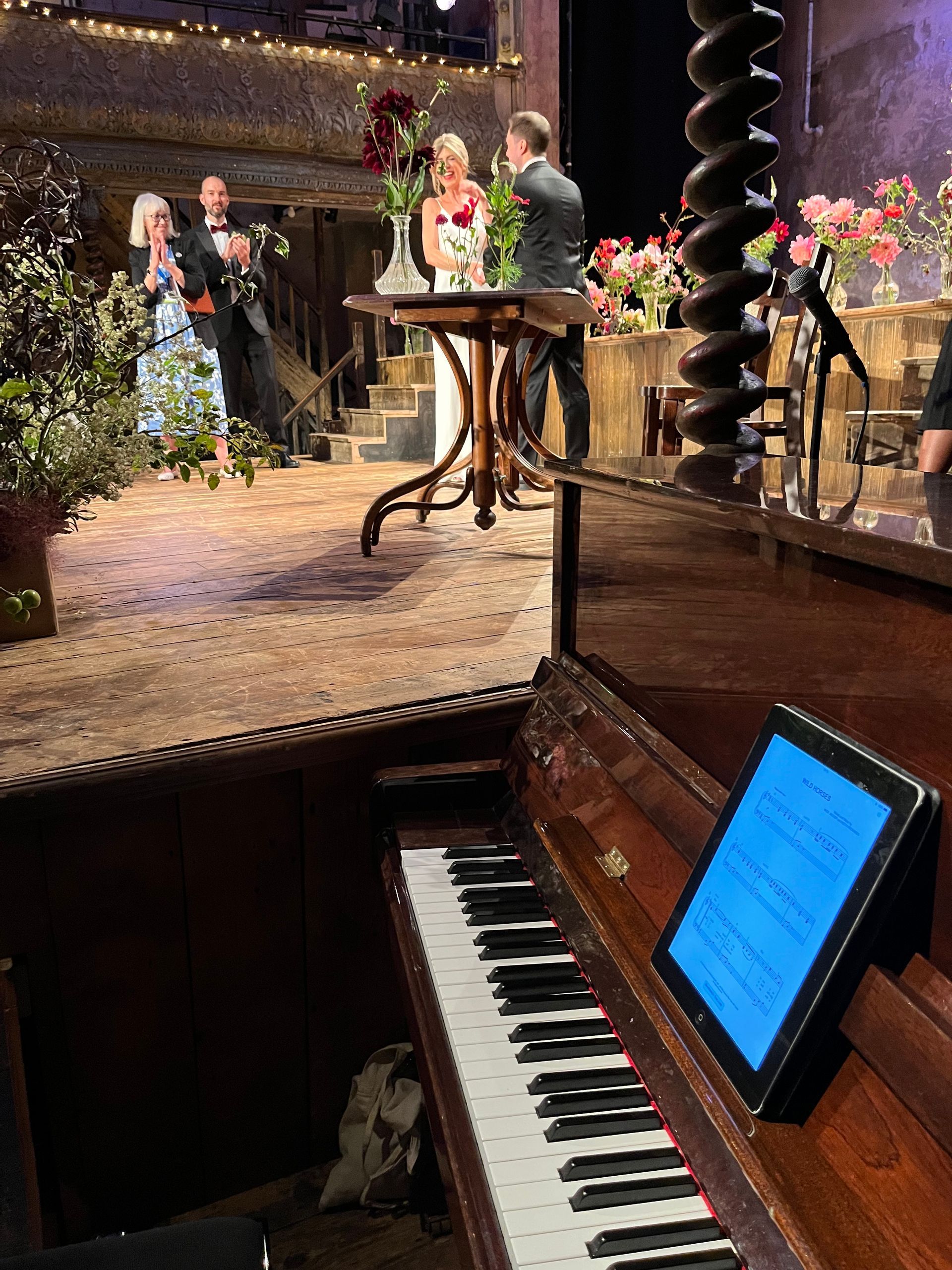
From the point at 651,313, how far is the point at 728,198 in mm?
4137

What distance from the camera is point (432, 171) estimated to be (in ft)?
10.3

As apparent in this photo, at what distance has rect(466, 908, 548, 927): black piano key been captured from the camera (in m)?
0.97

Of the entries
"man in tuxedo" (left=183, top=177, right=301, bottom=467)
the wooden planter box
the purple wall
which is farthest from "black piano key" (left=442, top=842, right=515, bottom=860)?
the purple wall

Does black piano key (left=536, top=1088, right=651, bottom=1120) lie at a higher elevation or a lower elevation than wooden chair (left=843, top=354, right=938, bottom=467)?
lower

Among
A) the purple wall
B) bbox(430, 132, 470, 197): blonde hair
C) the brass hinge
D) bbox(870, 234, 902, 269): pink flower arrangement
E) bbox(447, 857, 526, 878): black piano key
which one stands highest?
the purple wall

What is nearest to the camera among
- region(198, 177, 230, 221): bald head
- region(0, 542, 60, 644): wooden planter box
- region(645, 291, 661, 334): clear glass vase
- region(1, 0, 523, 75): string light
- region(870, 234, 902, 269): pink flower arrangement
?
region(0, 542, 60, 644): wooden planter box

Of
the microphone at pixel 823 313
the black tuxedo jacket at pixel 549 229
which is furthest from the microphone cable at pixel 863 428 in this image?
the black tuxedo jacket at pixel 549 229

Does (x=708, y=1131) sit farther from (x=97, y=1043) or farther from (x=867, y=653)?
(x=97, y=1043)

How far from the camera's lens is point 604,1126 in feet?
2.28

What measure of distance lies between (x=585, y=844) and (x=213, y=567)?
6.15ft

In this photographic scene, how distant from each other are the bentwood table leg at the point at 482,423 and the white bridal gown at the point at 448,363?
0.27 m

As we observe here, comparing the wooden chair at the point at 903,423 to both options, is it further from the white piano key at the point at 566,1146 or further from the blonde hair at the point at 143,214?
the blonde hair at the point at 143,214

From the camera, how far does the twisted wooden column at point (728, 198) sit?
Answer: 125 cm

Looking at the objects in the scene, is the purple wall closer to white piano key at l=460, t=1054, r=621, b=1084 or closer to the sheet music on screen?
the sheet music on screen
